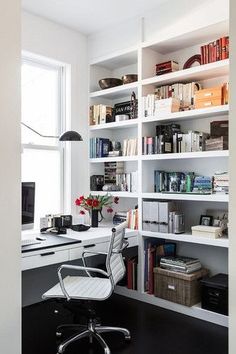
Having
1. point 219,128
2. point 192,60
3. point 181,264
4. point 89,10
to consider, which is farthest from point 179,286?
point 89,10

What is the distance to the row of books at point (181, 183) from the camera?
123 inches

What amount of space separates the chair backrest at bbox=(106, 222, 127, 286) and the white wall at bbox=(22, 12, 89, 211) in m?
1.35

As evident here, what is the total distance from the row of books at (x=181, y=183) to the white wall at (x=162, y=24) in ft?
4.57

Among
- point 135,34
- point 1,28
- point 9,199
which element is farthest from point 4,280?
point 135,34

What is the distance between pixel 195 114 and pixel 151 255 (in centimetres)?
150

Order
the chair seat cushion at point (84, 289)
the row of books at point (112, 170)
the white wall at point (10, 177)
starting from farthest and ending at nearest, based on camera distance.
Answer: the row of books at point (112, 170) → the chair seat cushion at point (84, 289) → the white wall at point (10, 177)

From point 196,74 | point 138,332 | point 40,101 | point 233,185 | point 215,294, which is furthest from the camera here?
point 40,101

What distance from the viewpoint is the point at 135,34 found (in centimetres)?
357

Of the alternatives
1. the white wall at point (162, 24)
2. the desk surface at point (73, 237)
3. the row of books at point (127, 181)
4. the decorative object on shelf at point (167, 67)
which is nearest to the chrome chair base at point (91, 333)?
the desk surface at point (73, 237)

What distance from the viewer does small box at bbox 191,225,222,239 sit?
2960 mm

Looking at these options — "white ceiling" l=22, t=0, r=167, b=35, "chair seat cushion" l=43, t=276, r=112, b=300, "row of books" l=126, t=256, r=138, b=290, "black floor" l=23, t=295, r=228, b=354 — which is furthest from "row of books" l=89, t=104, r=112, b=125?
"black floor" l=23, t=295, r=228, b=354

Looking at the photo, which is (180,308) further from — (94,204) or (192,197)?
(94,204)

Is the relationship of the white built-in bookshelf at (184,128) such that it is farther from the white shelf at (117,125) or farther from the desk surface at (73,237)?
the desk surface at (73,237)

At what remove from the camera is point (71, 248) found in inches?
113
